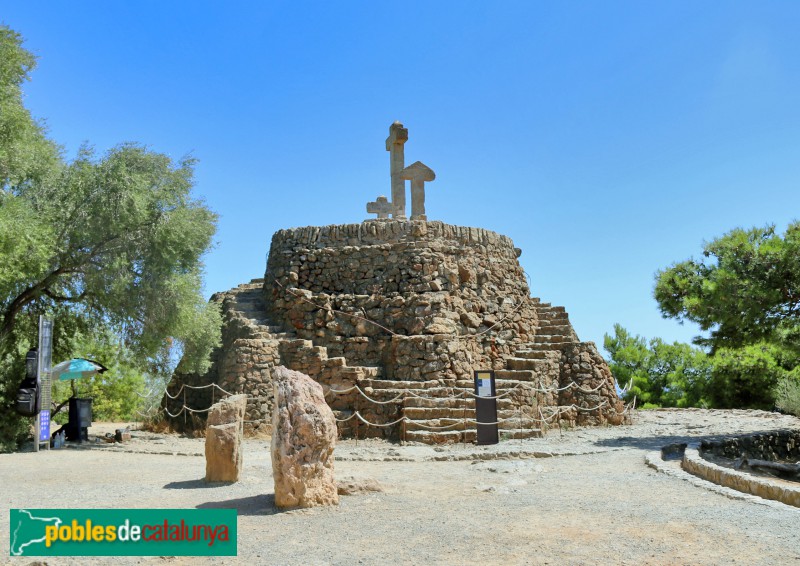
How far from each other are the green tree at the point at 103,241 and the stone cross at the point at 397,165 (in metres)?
6.06

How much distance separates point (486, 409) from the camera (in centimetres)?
1298

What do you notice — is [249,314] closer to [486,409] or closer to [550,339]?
[486,409]

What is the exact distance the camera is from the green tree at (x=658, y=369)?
2897 centimetres

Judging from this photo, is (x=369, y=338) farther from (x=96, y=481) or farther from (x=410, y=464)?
(x=96, y=481)

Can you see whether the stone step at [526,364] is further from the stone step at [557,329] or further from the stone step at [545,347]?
the stone step at [557,329]

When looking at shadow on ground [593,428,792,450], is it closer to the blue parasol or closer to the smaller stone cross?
the smaller stone cross

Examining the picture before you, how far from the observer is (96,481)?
920 centimetres

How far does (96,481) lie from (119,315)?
19.5ft

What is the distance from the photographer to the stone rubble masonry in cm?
1488

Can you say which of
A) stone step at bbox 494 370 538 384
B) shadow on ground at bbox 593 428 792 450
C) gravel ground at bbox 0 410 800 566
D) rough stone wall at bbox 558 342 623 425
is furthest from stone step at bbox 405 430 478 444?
rough stone wall at bbox 558 342 623 425

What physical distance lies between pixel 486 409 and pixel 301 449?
21.8 feet

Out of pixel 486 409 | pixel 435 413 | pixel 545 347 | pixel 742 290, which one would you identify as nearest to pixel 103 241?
pixel 435 413

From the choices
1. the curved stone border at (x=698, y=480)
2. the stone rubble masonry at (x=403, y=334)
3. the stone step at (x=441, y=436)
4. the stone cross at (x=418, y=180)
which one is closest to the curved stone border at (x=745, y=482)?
the curved stone border at (x=698, y=480)

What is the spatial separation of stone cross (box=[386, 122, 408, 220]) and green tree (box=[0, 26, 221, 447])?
6.06 m
